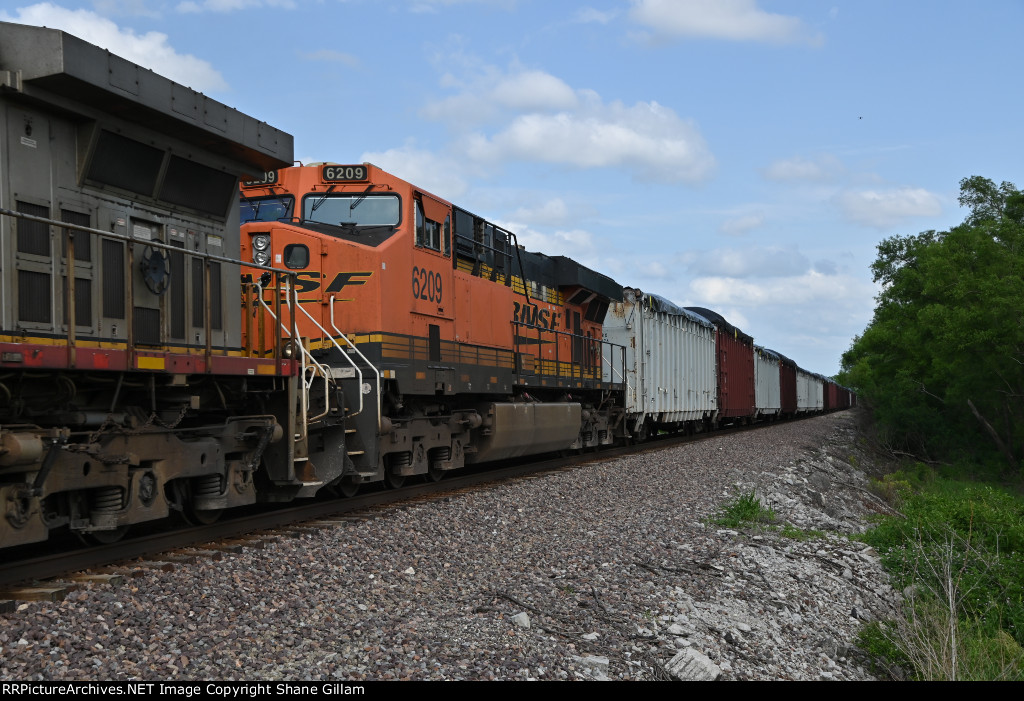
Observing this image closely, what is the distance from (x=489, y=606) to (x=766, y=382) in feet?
100

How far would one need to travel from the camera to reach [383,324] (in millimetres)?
8945

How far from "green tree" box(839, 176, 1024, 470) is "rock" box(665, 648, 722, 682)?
74.9 ft

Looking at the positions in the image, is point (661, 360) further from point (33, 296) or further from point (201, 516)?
point (33, 296)

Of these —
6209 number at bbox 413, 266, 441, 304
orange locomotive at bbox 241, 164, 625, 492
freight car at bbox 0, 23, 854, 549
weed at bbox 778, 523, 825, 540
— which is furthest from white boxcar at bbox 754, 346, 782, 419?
6209 number at bbox 413, 266, 441, 304

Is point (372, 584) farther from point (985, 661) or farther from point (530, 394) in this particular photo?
point (530, 394)

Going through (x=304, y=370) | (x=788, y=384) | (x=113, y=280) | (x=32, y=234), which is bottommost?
(x=788, y=384)

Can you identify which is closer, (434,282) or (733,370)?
(434,282)

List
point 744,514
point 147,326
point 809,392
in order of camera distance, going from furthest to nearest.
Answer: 1. point 809,392
2. point 744,514
3. point 147,326

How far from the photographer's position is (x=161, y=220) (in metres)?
6.76

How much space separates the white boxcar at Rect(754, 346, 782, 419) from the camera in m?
32.0

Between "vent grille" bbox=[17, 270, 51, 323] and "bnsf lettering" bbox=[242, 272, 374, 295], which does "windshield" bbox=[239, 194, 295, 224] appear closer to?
"bnsf lettering" bbox=[242, 272, 374, 295]

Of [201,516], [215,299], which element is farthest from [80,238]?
[201,516]

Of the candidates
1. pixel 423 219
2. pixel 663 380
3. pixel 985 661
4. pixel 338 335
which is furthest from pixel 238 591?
pixel 663 380

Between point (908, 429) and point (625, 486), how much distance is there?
28492mm
